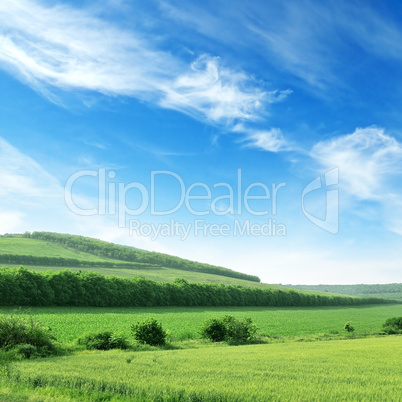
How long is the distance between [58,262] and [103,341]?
124 metres

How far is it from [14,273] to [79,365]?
53.0 m

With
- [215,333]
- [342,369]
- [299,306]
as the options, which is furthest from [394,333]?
[299,306]

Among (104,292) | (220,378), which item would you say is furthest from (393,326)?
(220,378)

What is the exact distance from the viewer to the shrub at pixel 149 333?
96.5 ft

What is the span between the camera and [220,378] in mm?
14312

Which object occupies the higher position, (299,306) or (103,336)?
(103,336)

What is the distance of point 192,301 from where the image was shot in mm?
95312

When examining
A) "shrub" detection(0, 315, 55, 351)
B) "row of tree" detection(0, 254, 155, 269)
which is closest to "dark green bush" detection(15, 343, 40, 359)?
"shrub" detection(0, 315, 55, 351)

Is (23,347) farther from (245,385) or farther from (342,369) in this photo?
(342,369)

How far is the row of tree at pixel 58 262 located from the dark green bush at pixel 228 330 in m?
106

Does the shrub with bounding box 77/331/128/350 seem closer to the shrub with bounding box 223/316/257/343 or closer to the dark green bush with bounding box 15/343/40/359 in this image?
the dark green bush with bounding box 15/343/40/359

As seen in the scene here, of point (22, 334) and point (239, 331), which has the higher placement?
point (22, 334)

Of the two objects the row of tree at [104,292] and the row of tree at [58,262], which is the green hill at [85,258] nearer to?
the row of tree at [58,262]

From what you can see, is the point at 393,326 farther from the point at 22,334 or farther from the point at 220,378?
the point at 22,334
